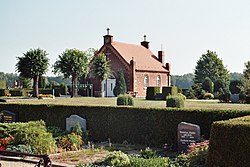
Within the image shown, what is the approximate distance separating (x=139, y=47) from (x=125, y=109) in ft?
122

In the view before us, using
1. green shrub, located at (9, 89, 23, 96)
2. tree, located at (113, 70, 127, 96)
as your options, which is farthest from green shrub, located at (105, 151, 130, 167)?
green shrub, located at (9, 89, 23, 96)

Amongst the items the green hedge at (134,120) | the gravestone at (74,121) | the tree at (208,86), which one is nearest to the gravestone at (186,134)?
the green hedge at (134,120)

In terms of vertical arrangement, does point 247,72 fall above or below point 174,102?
above

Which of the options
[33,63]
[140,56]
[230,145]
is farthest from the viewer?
[140,56]

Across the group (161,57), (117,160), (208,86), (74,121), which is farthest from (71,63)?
(117,160)

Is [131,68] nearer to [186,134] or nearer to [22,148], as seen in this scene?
[186,134]

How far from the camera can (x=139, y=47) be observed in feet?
167

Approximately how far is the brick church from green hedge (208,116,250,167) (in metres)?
35.2

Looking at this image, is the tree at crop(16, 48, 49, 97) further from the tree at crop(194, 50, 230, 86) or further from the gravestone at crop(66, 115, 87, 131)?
the tree at crop(194, 50, 230, 86)

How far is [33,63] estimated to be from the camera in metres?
38.2

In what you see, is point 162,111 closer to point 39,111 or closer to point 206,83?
point 39,111

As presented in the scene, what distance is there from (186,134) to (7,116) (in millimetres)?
10441

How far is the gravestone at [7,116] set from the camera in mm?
17969

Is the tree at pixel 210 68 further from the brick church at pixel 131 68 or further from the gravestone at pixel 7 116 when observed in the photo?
the gravestone at pixel 7 116
